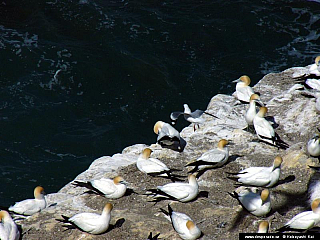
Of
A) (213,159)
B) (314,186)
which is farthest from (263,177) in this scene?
(213,159)

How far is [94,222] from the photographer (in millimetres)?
6402

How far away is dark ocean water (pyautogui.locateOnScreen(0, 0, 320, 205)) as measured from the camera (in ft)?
46.6

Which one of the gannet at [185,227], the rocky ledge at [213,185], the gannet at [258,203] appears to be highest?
the gannet at [258,203]

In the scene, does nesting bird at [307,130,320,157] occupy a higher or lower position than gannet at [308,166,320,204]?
higher

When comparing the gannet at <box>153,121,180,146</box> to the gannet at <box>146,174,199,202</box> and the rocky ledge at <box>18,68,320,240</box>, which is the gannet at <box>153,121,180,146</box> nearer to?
the rocky ledge at <box>18,68,320,240</box>

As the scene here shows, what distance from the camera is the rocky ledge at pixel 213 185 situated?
6477mm

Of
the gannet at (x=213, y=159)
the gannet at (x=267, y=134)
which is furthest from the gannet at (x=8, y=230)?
the gannet at (x=267, y=134)

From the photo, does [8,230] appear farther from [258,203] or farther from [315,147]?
[315,147]

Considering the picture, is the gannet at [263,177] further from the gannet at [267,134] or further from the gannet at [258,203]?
the gannet at [267,134]

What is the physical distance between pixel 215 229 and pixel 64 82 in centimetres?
1081

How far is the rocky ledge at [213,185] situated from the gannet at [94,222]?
116mm

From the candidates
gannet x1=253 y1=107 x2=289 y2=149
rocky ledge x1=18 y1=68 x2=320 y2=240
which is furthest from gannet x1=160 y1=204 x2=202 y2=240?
gannet x1=253 y1=107 x2=289 y2=149

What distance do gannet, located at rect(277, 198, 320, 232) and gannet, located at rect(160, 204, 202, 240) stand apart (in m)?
1.02


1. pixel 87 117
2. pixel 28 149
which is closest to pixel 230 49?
pixel 87 117
